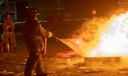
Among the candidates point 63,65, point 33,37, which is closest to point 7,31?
→ point 63,65

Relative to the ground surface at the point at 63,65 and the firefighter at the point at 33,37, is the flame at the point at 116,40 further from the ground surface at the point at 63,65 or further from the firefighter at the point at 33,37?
the firefighter at the point at 33,37

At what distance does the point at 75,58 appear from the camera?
16.7 metres

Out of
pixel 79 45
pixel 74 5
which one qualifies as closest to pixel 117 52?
Result: pixel 79 45

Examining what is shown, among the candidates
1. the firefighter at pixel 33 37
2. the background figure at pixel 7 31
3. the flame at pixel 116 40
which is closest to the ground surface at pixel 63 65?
the flame at pixel 116 40

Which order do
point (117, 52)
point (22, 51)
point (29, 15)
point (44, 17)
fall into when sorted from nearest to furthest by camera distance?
point (29, 15) → point (117, 52) → point (22, 51) → point (44, 17)

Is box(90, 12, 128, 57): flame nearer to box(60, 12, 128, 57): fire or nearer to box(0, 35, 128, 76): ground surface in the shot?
box(60, 12, 128, 57): fire

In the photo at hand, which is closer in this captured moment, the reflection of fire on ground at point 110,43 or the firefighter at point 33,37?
the firefighter at point 33,37

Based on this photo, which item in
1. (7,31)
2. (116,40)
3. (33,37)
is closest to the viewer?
(33,37)

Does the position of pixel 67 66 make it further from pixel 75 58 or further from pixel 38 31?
pixel 38 31

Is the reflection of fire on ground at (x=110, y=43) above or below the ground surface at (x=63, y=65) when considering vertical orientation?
above

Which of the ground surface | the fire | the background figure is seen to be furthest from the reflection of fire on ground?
the background figure

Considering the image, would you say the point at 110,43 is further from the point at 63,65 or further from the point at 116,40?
the point at 63,65

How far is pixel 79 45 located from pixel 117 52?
1427 millimetres

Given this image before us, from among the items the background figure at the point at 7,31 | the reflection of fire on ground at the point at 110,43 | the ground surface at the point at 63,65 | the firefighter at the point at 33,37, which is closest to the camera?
the firefighter at the point at 33,37
